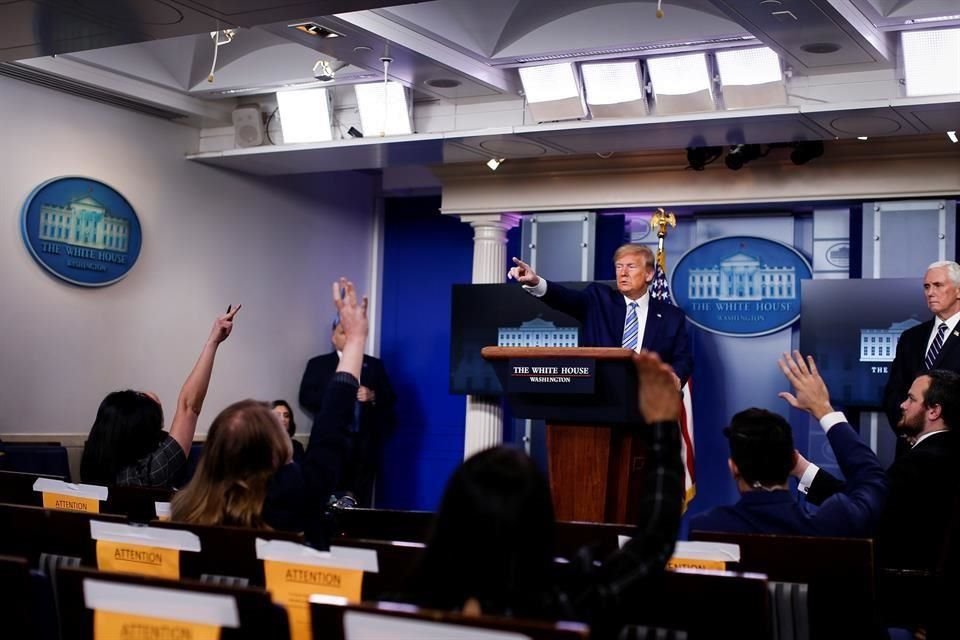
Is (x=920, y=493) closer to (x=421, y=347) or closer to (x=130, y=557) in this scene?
(x=130, y=557)

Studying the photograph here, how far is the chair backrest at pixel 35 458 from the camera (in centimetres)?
566

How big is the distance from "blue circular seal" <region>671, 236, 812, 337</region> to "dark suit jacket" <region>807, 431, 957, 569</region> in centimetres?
358

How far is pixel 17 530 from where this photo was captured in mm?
2561

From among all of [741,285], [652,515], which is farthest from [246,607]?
[741,285]

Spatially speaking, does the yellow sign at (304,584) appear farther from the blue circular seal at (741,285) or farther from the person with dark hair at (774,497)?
the blue circular seal at (741,285)

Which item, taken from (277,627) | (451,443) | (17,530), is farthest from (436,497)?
(277,627)

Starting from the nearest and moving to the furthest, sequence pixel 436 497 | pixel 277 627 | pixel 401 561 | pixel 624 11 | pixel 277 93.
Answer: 1. pixel 277 627
2. pixel 401 561
3. pixel 624 11
4. pixel 277 93
5. pixel 436 497

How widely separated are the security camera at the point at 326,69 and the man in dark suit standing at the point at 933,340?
A: 3220 millimetres

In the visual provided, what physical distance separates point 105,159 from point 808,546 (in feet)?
17.3

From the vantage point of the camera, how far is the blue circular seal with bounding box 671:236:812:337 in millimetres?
6930

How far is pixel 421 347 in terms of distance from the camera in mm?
8555

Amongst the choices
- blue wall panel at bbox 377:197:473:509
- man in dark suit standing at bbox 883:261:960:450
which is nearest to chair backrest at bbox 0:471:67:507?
man in dark suit standing at bbox 883:261:960:450

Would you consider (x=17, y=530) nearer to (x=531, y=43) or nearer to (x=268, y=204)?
(x=531, y=43)

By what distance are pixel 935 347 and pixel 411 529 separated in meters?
3.09
